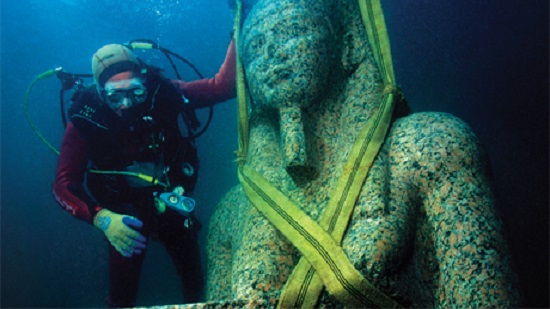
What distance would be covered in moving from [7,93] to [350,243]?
2177 centimetres

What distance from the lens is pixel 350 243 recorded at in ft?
6.78

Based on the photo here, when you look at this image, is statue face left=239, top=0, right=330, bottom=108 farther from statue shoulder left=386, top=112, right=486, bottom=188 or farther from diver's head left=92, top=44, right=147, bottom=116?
diver's head left=92, top=44, right=147, bottom=116

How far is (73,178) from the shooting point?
4.80m

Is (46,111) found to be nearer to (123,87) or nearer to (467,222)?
(123,87)

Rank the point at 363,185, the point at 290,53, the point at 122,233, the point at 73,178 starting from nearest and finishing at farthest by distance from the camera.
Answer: the point at 363,185 < the point at 290,53 < the point at 122,233 < the point at 73,178

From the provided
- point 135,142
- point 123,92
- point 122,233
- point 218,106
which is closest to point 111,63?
point 123,92

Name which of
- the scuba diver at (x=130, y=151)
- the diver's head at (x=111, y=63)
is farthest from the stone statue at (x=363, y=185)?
the diver's head at (x=111, y=63)

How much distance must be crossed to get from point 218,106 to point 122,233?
11.2 m

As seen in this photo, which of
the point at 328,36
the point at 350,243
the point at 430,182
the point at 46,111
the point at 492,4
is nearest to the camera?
the point at 350,243

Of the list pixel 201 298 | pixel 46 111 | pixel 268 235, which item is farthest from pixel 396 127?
pixel 46 111

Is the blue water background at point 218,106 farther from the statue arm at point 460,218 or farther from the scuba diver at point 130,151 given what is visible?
the scuba diver at point 130,151

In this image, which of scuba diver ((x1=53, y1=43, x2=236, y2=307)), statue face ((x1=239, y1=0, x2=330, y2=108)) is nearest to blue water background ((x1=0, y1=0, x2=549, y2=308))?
statue face ((x1=239, y1=0, x2=330, y2=108))

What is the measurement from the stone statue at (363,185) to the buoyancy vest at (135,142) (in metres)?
2.13

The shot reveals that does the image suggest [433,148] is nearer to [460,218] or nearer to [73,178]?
[460,218]
